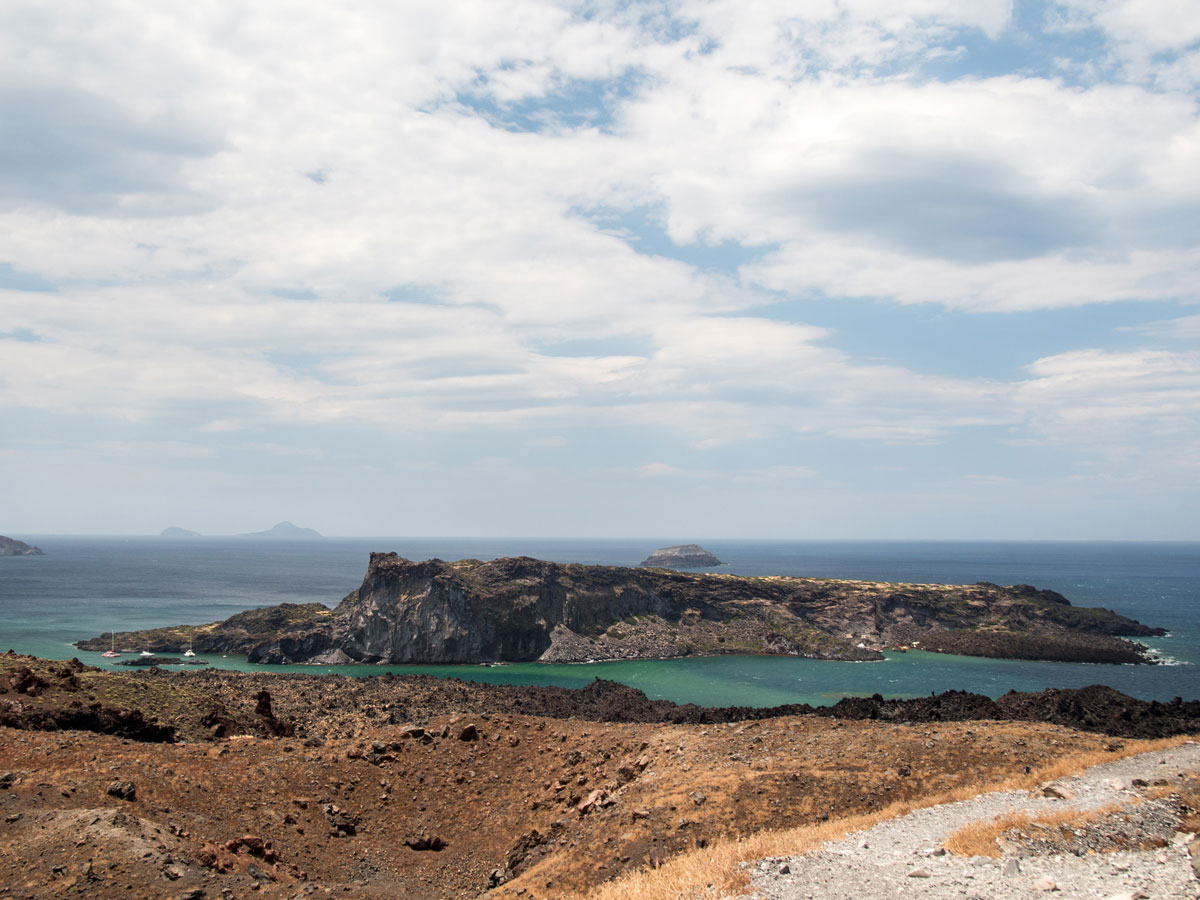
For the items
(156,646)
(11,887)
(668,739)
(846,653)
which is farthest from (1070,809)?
(156,646)

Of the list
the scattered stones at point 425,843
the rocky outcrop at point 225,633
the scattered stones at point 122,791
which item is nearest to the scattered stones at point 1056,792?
the scattered stones at point 425,843

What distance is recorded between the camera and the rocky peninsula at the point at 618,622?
111 m

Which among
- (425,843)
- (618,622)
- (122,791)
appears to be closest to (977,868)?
(425,843)

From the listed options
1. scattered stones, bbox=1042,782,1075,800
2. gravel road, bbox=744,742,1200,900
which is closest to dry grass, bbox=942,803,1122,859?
gravel road, bbox=744,742,1200,900

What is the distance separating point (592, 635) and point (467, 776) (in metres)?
87.1

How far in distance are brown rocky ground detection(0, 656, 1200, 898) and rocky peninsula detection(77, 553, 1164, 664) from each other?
72.8 meters

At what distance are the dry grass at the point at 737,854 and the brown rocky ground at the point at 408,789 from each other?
33.7 inches

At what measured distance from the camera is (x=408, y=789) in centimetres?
3130

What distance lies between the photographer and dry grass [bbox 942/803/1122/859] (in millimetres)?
17578

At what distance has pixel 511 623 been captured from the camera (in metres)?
115

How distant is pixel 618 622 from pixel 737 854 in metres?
106

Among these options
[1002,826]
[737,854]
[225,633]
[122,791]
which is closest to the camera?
[1002,826]

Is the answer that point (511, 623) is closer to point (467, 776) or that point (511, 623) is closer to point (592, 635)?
point (592, 635)

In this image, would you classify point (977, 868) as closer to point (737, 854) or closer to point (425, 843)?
point (737, 854)
